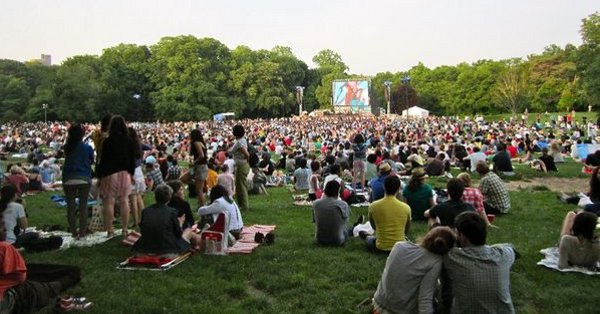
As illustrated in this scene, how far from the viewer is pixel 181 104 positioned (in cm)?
6222

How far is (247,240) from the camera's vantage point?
701cm

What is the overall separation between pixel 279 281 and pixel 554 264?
3.09 metres

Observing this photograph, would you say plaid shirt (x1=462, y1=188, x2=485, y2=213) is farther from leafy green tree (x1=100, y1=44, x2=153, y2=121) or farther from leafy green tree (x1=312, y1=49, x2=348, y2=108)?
leafy green tree (x1=312, y1=49, x2=348, y2=108)

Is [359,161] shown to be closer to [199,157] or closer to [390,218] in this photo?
[199,157]

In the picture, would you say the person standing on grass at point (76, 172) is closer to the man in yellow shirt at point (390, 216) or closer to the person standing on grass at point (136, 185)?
the person standing on grass at point (136, 185)

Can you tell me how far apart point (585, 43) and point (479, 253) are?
43.8 m

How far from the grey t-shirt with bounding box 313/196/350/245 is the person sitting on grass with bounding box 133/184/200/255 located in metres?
1.78

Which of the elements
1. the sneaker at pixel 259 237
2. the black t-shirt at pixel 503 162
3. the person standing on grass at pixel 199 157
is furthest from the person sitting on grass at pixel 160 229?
the black t-shirt at pixel 503 162

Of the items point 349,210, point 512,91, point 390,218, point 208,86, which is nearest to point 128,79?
point 208,86

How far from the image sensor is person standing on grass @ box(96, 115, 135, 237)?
677cm

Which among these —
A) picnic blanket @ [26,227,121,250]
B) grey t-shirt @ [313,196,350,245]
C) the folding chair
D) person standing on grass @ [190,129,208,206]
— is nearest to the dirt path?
grey t-shirt @ [313,196,350,245]

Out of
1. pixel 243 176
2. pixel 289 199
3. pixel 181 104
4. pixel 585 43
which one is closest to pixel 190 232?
pixel 243 176

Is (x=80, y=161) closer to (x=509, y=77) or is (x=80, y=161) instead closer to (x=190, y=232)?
(x=190, y=232)

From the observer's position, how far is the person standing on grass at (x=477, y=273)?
377 cm
